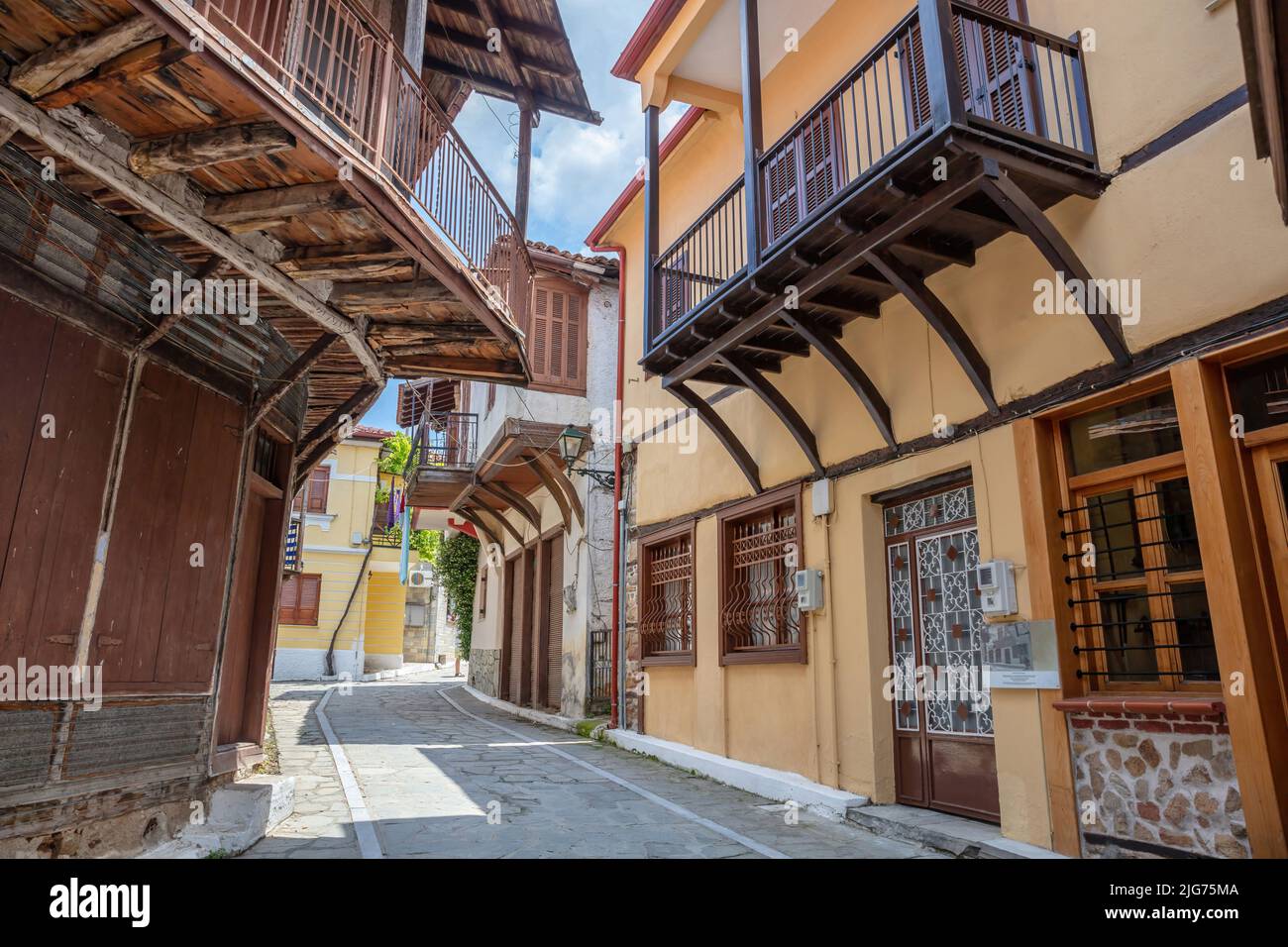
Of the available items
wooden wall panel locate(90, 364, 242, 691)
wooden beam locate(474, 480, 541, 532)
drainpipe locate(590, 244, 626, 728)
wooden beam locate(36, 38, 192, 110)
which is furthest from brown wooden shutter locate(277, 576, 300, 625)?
wooden beam locate(36, 38, 192, 110)

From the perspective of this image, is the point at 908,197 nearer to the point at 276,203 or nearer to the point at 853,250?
the point at 853,250

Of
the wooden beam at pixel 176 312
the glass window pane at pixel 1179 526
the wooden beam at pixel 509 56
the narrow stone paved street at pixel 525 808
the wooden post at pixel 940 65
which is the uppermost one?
the wooden beam at pixel 509 56

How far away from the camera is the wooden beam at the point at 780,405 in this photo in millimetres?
8055

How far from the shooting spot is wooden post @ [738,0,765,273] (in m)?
7.10

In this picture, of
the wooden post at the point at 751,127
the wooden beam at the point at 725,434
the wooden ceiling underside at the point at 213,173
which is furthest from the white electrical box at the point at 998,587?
the wooden ceiling underside at the point at 213,173

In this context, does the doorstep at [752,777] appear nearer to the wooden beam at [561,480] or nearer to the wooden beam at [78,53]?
the wooden beam at [561,480]

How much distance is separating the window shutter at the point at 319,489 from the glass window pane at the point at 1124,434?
29394 mm

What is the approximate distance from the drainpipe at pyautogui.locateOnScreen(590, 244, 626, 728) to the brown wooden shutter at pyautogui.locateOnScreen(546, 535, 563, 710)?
323cm

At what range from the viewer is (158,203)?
4480 mm

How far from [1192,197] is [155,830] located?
7398mm

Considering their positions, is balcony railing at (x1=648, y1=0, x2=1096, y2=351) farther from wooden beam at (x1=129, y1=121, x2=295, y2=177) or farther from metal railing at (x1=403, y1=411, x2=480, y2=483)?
metal railing at (x1=403, y1=411, x2=480, y2=483)

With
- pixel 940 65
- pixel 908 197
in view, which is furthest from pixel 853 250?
pixel 940 65

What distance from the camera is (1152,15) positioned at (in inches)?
207
